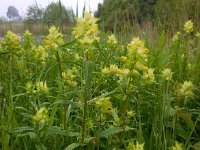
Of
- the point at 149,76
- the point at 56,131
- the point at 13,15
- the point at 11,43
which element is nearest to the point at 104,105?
the point at 56,131

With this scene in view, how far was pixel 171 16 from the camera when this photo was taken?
3.73 m

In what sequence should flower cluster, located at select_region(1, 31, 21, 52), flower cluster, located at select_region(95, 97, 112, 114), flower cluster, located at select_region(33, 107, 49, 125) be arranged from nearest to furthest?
1. flower cluster, located at select_region(33, 107, 49, 125)
2. flower cluster, located at select_region(95, 97, 112, 114)
3. flower cluster, located at select_region(1, 31, 21, 52)

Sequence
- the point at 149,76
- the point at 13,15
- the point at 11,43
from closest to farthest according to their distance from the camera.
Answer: the point at 149,76, the point at 11,43, the point at 13,15

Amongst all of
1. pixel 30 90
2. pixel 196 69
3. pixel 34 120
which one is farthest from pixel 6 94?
pixel 196 69

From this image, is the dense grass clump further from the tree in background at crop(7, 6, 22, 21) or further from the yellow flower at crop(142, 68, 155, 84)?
the tree in background at crop(7, 6, 22, 21)

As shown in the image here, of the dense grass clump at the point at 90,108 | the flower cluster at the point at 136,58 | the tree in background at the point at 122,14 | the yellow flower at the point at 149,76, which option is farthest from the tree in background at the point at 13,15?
the flower cluster at the point at 136,58

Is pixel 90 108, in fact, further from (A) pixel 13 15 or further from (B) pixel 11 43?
(A) pixel 13 15

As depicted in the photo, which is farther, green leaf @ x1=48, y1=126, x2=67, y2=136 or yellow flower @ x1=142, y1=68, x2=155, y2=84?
yellow flower @ x1=142, y1=68, x2=155, y2=84

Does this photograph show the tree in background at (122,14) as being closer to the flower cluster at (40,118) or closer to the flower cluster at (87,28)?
the flower cluster at (87,28)

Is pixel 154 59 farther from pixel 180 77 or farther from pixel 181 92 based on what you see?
pixel 181 92

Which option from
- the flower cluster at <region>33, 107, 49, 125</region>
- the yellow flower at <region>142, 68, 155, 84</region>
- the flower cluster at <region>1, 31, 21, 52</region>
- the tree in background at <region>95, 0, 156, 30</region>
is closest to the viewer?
A: the flower cluster at <region>33, 107, 49, 125</region>

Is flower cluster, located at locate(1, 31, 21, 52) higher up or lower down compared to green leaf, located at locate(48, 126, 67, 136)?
higher up

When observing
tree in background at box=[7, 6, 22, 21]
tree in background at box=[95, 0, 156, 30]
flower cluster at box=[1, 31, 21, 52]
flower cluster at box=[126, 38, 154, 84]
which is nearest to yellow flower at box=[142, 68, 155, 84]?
flower cluster at box=[126, 38, 154, 84]

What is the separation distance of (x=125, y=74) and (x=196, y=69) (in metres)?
1.13
